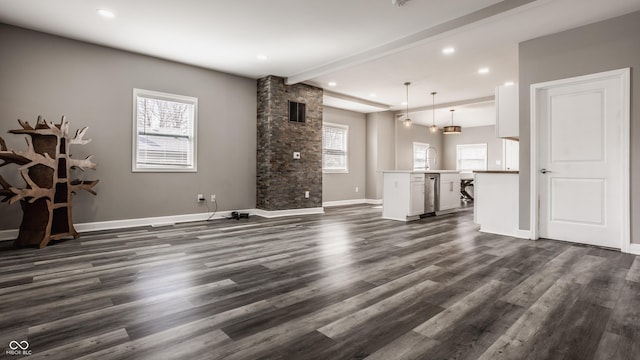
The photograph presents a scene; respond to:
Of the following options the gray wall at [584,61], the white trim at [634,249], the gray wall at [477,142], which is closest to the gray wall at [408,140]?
the gray wall at [477,142]

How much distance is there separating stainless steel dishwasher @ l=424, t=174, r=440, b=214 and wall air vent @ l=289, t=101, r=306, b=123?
2.92 metres

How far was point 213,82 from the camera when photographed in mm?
6215

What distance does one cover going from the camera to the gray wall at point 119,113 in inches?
172

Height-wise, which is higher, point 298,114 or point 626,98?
point 298,114

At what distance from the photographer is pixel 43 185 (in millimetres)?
3928

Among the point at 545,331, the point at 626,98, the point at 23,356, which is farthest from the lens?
the point at 626,98

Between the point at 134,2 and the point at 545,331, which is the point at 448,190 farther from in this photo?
the point at 134,2

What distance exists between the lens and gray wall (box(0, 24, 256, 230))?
4.38 meters

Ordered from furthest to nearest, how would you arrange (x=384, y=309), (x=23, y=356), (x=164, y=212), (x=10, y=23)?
(x=164, y=212) → (x=10, y=23) → (x=384, y=309) → (x=23, y=356)

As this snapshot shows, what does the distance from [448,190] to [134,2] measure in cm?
654

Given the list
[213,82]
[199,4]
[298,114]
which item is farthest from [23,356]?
[298,114]

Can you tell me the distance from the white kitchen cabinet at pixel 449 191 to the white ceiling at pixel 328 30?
6.85 feet

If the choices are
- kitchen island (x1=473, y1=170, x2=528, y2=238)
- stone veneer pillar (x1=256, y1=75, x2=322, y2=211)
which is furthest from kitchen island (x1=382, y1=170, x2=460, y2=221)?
stone veneer pillar (x1=256, y1=75, x2=322, y2=211)

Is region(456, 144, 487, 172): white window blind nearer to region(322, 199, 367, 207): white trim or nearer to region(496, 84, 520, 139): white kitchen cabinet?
region(322, 199, 367, 207): white trim
